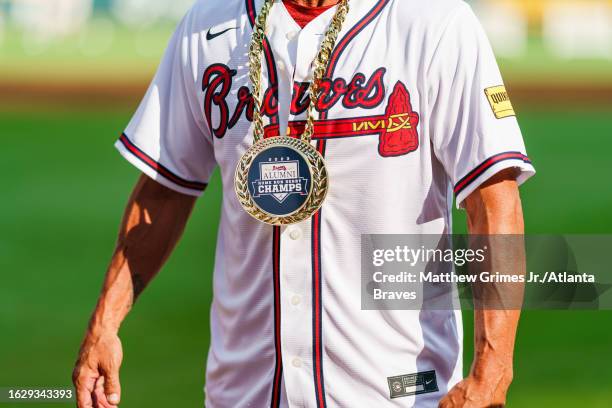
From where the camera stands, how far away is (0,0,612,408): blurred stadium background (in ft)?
19.3

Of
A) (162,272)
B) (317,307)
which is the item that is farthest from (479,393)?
(162,272)

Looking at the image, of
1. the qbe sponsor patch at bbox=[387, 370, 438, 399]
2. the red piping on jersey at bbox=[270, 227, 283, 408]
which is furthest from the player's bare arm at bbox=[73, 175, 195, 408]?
the qbe sponsor patch at bbox=[387, 370, 438, 399]

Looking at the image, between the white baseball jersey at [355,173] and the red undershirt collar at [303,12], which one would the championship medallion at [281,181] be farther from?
the red undershirt collar at [303,12]

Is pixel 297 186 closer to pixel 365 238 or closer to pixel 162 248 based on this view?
pixel 365 238

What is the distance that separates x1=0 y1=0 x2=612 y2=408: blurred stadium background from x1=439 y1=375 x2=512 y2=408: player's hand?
3236 mm

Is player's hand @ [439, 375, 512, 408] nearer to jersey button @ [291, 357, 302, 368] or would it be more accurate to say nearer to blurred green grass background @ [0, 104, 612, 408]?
jersey button @ [291, 357, 302, 368]

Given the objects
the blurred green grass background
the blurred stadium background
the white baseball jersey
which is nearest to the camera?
the white baseball jersey

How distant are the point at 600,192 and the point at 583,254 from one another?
732 cm

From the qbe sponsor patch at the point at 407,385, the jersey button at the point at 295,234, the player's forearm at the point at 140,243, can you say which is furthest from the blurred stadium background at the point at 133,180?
the jersey button at the point at 295,234

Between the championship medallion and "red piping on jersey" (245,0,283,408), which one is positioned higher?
the championship medallion

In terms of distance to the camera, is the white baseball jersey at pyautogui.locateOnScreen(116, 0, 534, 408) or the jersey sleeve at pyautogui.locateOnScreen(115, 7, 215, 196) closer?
the white baseball jersey at pyautogui.locateOnScreen(116, 0, 534, 408)

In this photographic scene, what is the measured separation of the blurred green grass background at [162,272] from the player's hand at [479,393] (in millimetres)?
3254

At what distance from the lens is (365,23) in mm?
2156

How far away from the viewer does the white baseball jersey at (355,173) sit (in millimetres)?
2070
